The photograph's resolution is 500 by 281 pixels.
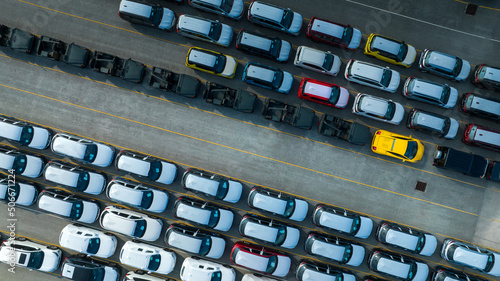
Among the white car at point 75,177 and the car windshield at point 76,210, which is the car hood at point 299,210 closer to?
the white car at point 75,177

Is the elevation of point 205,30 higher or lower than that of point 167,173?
higher

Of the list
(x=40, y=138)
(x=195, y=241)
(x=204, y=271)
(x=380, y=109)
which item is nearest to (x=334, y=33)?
(x=380, y=109)

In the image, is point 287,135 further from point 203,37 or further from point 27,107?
point 27,107

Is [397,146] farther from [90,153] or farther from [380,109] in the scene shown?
[90,153]

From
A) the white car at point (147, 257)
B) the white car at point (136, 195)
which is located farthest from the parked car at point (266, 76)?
the white car at point (147, 257)

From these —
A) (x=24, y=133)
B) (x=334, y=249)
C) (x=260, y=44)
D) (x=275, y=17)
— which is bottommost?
(x=334, y=249)

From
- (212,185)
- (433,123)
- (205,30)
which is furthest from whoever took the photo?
(433,123)

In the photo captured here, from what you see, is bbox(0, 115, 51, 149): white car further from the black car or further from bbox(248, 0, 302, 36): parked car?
bbox(248, 0, 302, 36): parked car
